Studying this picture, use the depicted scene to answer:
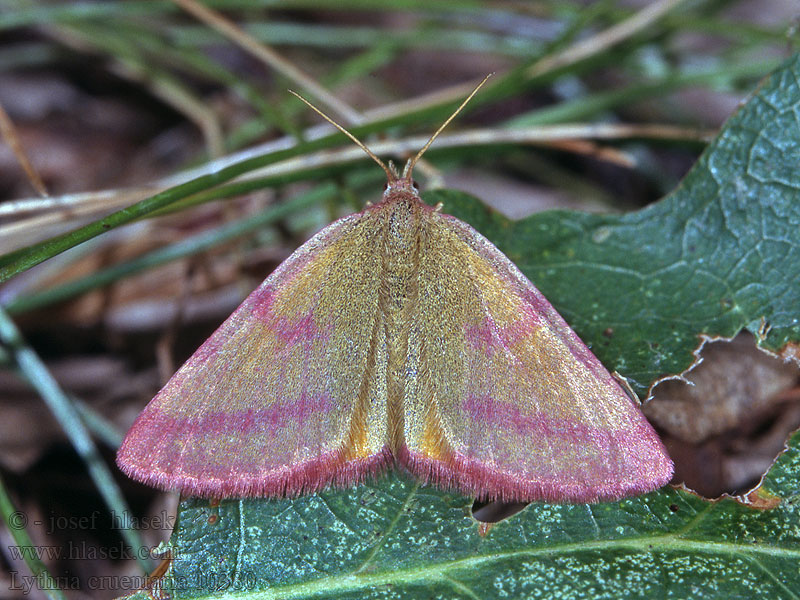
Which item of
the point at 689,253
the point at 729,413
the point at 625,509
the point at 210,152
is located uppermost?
the point at 210,152

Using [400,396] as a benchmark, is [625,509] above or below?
below

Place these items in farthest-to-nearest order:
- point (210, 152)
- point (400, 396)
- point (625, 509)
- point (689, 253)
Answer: point (210, 152) → point (689, 253) → point (400, 396) → point (625, 509)

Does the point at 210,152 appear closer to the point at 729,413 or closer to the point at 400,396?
the point at 400,396

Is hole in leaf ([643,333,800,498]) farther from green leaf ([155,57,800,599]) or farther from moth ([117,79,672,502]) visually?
moth ([117,79,672,502])

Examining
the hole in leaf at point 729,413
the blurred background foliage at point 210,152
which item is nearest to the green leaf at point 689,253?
the hole in leaf at point 729,413

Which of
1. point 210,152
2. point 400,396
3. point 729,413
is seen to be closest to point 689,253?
point 729,413

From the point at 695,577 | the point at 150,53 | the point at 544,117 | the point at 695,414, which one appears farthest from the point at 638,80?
the point at 695,577

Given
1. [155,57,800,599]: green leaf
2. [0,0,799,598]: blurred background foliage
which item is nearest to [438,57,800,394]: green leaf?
[155,57,800,599]: green leaf

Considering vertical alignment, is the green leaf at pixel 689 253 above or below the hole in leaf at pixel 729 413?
above

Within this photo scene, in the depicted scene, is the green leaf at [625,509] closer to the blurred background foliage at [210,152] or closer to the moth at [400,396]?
the moth at [400,396]

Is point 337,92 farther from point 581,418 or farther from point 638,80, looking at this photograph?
point 581,418
